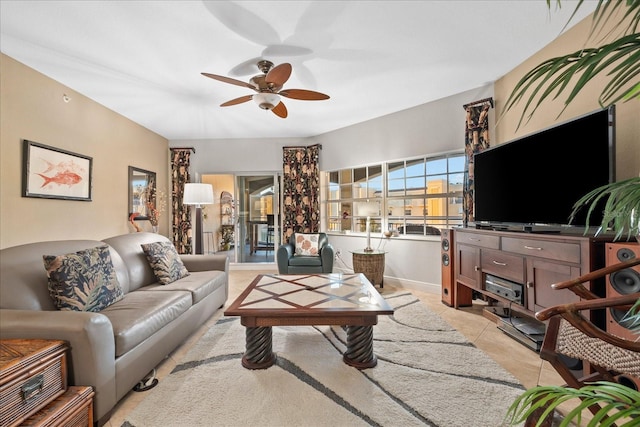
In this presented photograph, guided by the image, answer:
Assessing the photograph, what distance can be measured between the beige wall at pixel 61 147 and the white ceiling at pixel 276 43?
216 millimetres

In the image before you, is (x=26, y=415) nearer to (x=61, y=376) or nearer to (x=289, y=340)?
(x=61, y=376)

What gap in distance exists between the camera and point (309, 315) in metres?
1.98

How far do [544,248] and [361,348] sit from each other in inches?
61.9

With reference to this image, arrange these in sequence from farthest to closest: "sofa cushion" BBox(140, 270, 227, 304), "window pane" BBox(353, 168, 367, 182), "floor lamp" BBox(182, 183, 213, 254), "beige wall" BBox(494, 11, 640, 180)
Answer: "window pane" BBox(353, 168, 367, 182)
"floor lamp" BBox(182, 183, 213, 254)
"sofa cushion" BBox(140, 270, 227, 304)
"beige wall" BBox(494, 11, 640, 180)

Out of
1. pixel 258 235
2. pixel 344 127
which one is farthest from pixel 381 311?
pixel 258 235

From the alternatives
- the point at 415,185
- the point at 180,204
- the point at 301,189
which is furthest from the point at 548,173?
the point at 180,204

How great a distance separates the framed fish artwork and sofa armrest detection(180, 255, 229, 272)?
1.49m

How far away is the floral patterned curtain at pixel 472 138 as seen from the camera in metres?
3.46

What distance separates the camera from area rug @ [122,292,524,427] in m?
1.61

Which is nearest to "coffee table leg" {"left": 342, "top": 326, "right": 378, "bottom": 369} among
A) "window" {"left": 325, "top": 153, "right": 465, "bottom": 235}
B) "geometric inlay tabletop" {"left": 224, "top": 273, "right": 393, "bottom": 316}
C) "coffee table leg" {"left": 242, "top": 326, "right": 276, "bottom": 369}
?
"geometric inlay tabletop" {"left": 224, "top": 273, "right": 393, "bottom": 316}

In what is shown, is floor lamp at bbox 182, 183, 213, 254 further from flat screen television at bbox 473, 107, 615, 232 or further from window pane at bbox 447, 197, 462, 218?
flat screen television at bbox 473, 107, 615, 232

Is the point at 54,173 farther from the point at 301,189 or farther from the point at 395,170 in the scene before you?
the point at 395,170

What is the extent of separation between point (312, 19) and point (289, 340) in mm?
2643

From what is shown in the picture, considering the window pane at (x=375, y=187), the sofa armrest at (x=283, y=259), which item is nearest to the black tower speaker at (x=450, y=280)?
the window pane at (x=375, y=187)
